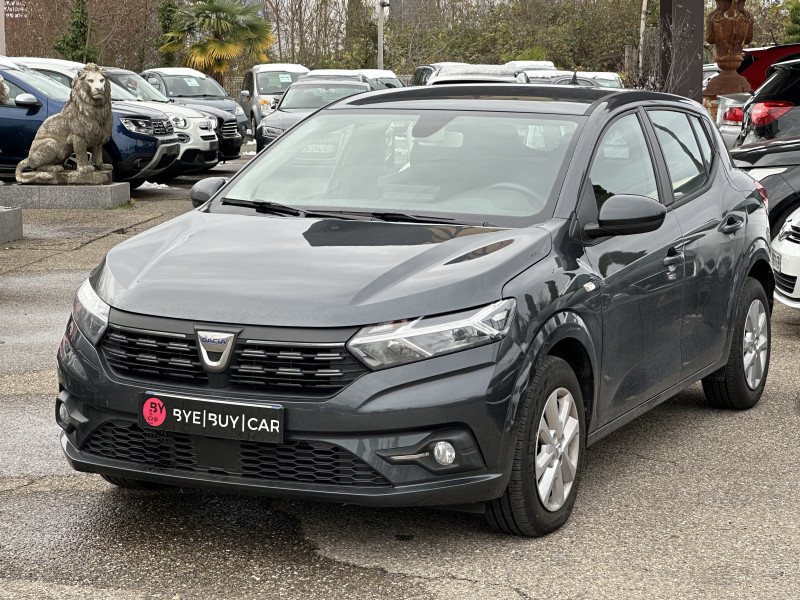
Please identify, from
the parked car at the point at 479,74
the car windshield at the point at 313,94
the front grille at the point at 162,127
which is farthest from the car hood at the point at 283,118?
the front grille at the point at 162,127

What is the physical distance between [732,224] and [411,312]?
8.62ft

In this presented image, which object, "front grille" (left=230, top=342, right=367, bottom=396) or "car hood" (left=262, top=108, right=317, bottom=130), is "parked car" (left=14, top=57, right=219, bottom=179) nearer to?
"car hood" (left=262, top=108, right=317, bottom=130)

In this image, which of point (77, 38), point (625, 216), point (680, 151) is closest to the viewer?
point (625, 216)

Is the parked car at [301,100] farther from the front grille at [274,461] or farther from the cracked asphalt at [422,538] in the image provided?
the front grille at [274,461]

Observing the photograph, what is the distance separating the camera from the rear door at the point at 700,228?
550 cm

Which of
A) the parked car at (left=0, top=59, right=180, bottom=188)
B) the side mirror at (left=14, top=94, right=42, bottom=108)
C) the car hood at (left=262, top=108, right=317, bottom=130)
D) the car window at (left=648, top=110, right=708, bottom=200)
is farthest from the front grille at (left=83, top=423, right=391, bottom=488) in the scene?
the car hood at (left=262, top=108, right=317, bottom=130)

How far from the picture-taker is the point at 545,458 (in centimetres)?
433

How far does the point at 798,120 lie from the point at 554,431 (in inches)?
312

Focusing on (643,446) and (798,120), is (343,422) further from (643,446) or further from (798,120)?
(798,120)

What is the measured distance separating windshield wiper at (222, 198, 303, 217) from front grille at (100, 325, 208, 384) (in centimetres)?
108

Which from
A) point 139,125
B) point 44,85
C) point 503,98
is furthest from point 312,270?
point 44,85

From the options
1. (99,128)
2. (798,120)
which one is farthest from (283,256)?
(99,128)

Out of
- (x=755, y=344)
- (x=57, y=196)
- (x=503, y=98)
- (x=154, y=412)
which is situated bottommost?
(x=57, y=196)

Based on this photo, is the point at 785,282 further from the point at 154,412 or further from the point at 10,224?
the point at 10,224
